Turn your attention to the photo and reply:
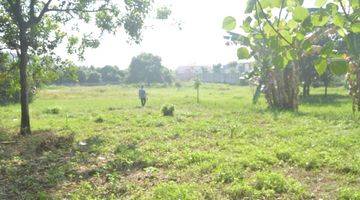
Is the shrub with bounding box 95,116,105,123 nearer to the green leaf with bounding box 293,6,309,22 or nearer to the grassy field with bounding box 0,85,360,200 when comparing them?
the grassy field with bounding box 0,85,360,200

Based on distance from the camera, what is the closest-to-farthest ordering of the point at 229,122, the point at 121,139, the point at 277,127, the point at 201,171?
1. the point at 201,171
2. the point at 121,139
3. the point at 277,127
4. the point at 229,122

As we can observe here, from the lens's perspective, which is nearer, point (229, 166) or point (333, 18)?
point (333, 18)

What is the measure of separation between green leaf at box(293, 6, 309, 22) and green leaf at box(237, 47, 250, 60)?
20cm

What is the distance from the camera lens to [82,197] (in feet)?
29.1

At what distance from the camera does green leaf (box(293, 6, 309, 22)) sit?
1.47m

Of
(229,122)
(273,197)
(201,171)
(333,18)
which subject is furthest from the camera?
(229,122)

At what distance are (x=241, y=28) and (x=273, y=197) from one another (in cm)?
725

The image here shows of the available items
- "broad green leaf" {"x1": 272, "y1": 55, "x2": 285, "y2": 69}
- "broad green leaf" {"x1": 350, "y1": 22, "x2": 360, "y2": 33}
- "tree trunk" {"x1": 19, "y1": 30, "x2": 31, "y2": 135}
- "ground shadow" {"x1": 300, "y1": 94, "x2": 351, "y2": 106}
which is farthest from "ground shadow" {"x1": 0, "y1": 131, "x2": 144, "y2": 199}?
"ground shadow" {"x1": 300, "y1": 94, "x2": 351, "y2": 106}

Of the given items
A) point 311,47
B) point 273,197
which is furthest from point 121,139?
point 311,47

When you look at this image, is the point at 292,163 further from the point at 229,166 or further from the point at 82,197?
the point at 82,197

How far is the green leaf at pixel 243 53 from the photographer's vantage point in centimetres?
160

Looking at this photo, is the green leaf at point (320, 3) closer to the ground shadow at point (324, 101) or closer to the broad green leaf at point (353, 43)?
the broad green leaf at point (353, 43)

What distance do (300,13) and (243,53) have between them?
25 centimetres

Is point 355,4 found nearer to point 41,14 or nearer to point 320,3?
point 320,3
